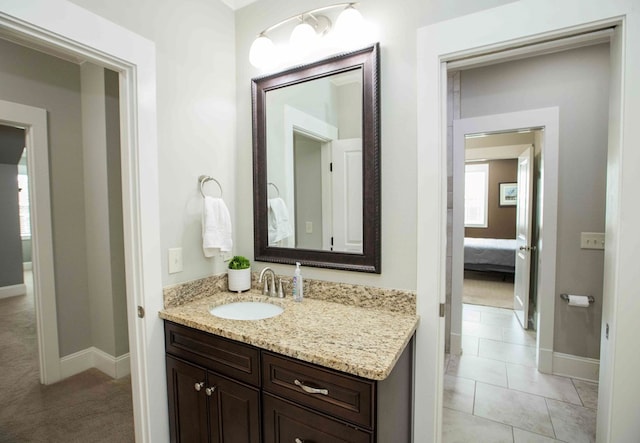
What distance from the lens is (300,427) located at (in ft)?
3.64

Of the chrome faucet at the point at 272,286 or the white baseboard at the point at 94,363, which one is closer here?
the chrome faucet at the point at 272,286

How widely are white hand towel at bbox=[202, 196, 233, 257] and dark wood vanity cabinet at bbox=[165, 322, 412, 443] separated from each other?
439 millimetres

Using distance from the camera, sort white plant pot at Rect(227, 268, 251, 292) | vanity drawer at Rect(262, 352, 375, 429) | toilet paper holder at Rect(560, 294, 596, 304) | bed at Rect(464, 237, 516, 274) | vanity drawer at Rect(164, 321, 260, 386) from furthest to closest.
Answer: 1. bed at Rect(464, 237, 516, 274)
2. toilet paper holder at Rect(560, 294, 596, 304)
3. white plant pot at Rect(227, 268, 251, 292)
4. vanity drawer at Rect(164, 321, 260, 386)
5. vanity drawer at Rect(262, 352, 375, 429)

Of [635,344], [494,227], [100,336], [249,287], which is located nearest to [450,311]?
[635,344]

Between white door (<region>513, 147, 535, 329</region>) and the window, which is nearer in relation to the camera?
white door (<region>513, 147, 535, 329</region>)

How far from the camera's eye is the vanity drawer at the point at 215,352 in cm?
122

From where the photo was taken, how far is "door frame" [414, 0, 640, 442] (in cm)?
106

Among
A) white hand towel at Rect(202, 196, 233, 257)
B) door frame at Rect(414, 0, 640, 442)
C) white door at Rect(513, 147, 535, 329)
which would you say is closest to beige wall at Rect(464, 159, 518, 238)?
white door at Rect(513, 147, 535, 329)

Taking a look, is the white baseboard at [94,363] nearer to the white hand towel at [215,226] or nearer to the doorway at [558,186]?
the white hand towel at [215,226]

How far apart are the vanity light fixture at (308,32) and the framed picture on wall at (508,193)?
6.61 metres

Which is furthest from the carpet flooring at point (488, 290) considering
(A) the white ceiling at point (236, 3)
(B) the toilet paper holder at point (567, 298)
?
(A) the white ceiling at point (236, 3)

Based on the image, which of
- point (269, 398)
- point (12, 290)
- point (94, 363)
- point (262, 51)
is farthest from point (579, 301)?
point (12, 290)

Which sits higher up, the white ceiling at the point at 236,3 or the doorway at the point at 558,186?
the white ceiling at the point at 236,3

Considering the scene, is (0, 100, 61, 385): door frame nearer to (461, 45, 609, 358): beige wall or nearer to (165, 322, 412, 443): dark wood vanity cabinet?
(165, 322, 412, 443): dark wood vanity cabinet
